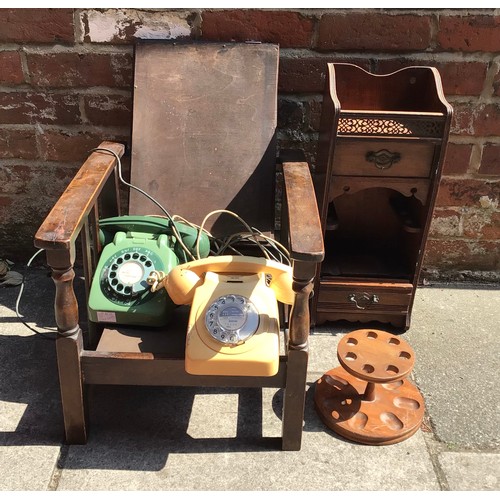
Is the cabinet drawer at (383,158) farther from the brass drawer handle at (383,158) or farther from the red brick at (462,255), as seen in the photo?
the red brick at (462,255)

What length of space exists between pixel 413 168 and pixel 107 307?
1.14 m

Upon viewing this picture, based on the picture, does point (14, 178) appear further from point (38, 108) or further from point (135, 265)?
point (135, 265)

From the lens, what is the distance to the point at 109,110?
2506 millimetres

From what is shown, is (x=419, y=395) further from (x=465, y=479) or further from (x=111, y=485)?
(x=111, y=485)

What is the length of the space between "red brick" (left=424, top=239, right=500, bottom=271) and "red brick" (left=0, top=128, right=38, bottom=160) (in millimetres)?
1793

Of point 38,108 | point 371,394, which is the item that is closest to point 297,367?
point 371,394

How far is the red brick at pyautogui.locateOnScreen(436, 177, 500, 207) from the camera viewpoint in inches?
102

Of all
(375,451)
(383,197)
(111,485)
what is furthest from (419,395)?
(111,485)

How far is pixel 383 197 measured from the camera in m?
2.51

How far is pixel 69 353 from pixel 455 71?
1791mm

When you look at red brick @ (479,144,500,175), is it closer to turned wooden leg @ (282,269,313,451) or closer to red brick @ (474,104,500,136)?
red brick @ (474,104,500,136)

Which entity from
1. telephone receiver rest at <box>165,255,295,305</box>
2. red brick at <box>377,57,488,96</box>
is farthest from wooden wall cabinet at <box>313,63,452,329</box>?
telephone receiver rest at <box>165,255,295,305</box>
